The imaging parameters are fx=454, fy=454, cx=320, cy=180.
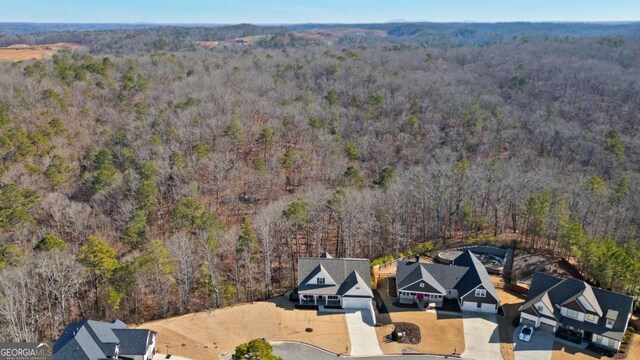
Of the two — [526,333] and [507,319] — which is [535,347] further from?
[507,319]

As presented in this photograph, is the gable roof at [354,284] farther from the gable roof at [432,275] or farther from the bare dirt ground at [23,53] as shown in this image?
the bare dirt ground at [23,53]

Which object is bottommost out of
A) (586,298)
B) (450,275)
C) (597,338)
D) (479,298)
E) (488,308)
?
(597,338)

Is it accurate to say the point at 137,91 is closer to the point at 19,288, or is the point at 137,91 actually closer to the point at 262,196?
the point at 262,196

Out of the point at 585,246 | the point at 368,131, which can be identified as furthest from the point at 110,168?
the point at 585,246

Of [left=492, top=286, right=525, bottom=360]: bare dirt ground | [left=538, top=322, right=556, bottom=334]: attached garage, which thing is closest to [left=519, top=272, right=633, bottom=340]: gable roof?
[left=538, top=322, right=556, bottom=334]: attached garage

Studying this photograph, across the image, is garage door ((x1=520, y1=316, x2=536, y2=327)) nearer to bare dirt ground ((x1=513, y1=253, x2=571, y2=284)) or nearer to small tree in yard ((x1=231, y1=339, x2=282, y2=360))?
bare dirt ground ((x1=513, y1=253, x2=571, y2=284))

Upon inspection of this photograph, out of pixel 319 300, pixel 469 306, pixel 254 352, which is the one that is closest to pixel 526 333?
pixel 469 306

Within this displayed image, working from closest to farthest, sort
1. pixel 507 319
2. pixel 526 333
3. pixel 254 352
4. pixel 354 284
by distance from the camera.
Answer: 1. pixel 254 352
2. pixel 526 333
3. pixel 507 319
4. pixel 354 284
